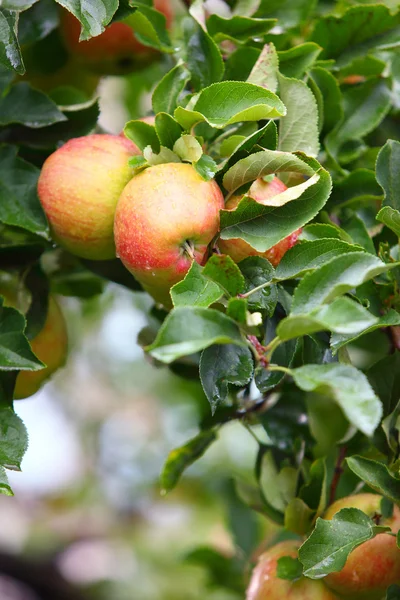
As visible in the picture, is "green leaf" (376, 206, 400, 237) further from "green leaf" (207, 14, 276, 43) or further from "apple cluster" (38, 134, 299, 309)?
"green leaf" (207, 14, 276, 43)

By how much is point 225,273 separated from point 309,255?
8 cm

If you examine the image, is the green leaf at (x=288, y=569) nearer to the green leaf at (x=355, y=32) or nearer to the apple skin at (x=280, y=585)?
the apple skin at (x=280, y=585)

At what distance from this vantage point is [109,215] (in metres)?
0.70

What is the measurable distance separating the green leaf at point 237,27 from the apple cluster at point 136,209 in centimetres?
18

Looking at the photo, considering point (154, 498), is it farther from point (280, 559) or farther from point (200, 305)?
point (200, 305)

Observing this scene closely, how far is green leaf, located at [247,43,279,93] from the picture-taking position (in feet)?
2.34

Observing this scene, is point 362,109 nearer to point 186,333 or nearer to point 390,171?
point 390,171

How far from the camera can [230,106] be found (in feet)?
2.12

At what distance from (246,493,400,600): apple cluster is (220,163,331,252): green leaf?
0.27 m

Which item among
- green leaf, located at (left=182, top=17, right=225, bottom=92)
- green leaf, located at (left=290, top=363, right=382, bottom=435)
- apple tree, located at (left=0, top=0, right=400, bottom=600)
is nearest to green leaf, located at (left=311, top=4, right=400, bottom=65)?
apple tree, located at (left=0, top=0, right=400, bottom=600)

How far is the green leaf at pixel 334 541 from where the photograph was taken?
62 cm

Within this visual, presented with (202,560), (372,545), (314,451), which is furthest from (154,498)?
(372,545)

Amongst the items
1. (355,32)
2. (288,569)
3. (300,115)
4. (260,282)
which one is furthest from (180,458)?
(355,32)

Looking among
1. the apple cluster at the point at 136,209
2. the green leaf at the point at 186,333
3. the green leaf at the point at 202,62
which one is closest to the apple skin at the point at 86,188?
the apple cluster at the point at 136,209
